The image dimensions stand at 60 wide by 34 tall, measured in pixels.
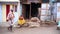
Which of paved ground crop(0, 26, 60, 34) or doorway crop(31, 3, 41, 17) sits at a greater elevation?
doorway crop(31, 3, 41, 17)

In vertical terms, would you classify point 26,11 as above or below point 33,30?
above

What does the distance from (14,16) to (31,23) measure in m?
0.11

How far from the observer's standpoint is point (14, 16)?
160cm

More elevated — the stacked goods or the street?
the stacked goods

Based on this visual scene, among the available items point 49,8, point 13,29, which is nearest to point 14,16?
point 13,29

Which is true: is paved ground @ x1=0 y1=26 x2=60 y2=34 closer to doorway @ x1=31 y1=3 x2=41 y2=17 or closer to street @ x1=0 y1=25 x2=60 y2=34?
street @ x1=0 y1=25 x2=60 y2=34

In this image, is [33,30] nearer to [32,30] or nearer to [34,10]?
[32,30]

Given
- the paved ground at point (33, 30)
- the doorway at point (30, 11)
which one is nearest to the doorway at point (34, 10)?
the doorway at point (30, 11)

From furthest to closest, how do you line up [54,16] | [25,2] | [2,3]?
[2,3], [25,2], [54,16]

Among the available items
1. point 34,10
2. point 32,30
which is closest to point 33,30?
point 32,30

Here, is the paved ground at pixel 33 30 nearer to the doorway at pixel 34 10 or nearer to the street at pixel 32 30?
the street at pixel 32 30

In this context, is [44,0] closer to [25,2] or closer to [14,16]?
[25,2]

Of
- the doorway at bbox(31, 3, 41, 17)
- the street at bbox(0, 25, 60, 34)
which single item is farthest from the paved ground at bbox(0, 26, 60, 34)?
the doorway at bbox(31, 3, 41, 17)

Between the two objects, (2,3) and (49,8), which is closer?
(49,8)
